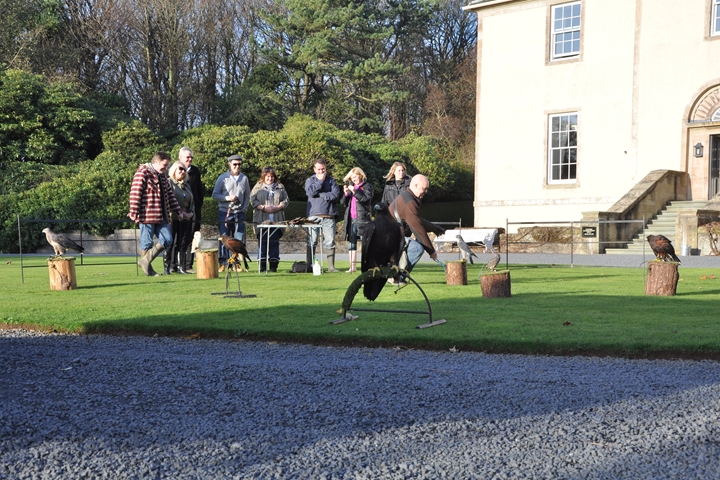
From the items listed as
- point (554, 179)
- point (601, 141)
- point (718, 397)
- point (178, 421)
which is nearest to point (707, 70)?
point (601, 141)

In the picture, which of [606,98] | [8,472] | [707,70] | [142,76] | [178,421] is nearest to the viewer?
[8,472]

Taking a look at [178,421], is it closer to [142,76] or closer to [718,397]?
[718,397]

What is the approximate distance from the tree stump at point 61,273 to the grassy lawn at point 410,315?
163 millimetres

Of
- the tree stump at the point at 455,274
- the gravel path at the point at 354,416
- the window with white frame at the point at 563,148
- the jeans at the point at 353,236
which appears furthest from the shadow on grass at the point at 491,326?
the window with white frame at the point at 563,148

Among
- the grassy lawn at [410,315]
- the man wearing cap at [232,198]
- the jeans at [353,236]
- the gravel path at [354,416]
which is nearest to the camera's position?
the gravel path at [354,416]

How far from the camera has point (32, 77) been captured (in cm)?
2711

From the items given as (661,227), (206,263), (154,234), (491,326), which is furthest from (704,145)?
(491,326)

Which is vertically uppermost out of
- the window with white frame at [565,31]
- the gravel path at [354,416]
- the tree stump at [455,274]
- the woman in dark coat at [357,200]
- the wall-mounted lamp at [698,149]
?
the window with white frame at [565,31]

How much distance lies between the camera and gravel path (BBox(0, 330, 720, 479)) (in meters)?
3.37

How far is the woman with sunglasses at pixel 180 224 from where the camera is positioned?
1271cm

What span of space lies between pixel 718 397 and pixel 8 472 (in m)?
3.79

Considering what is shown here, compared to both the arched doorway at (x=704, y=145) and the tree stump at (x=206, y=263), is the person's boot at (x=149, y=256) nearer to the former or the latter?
the tree stump at (x=206, y=263)

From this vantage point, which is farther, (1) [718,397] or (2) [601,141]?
(2) [601,141]

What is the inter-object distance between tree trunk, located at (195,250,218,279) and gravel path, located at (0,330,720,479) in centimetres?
601
